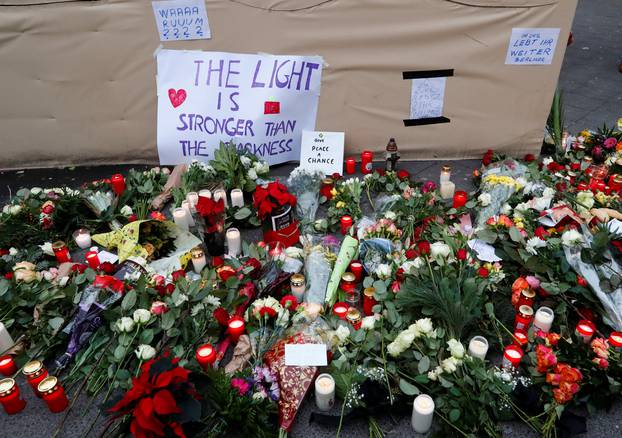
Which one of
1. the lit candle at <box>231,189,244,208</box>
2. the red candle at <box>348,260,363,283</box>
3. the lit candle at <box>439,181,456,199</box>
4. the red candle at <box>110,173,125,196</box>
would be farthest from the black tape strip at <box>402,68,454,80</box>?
the red candle at <box>110,173,125,196</box>

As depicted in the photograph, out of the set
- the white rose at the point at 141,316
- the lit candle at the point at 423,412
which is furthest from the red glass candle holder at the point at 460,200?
the white rose at the point at 141,316

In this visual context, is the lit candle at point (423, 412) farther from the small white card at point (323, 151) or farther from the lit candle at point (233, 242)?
the small white card at point (323, 151)

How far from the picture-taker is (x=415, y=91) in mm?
3352

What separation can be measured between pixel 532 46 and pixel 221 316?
2.78 meters

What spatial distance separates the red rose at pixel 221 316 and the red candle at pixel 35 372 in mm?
667

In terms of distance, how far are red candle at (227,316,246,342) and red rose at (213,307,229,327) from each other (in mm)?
35

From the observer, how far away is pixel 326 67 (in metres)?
3.28

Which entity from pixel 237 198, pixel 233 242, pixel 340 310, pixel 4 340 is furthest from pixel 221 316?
pixel 237 198

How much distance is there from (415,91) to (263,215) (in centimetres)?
166

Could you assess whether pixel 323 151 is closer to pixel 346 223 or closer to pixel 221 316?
pixel 346 223

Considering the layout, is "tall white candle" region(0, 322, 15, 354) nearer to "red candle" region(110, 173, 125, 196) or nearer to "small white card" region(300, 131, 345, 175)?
"red candle" region(110, 173, 125, 196)

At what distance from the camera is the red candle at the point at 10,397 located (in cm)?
168

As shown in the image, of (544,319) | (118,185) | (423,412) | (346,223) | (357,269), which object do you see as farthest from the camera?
(118,185)

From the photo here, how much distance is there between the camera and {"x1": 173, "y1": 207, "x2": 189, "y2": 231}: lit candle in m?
2.61
